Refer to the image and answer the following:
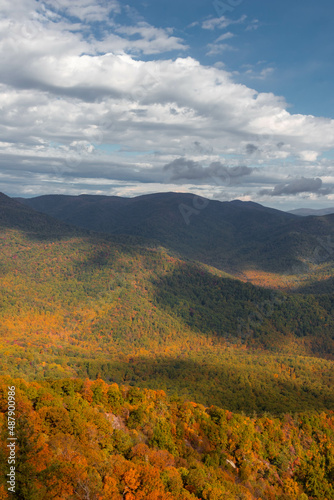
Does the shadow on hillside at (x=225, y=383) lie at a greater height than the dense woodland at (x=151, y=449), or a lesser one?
lesser

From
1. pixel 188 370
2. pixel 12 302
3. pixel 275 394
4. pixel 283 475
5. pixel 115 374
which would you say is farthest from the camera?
pixel 12 302

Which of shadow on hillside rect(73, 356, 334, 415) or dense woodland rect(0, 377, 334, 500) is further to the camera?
shadow on hillside rect(73, 356, 334, 415)

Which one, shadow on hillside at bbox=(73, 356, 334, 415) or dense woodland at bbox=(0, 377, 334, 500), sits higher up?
dense woodland at bbox=(0, 377, 334, 500)

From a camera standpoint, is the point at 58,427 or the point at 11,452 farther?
the point at 58,427

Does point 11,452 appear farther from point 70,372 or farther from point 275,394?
point 275,394

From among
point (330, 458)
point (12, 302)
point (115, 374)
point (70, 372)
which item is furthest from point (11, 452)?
point (12, 302)

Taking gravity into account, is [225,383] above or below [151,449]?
below

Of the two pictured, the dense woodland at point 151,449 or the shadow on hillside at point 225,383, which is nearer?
the dense woodland at point 151,449

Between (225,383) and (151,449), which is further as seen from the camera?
→ (225,383)
